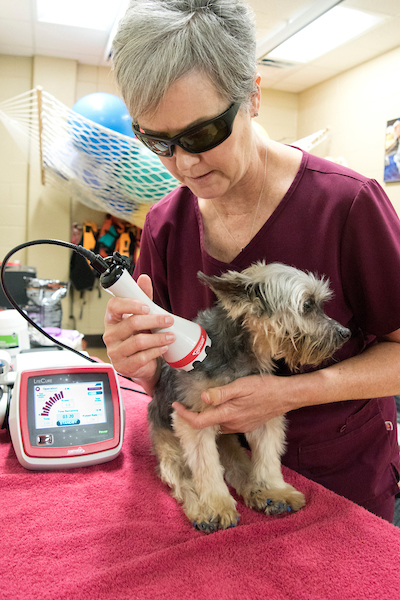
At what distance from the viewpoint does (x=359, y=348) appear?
1261mm

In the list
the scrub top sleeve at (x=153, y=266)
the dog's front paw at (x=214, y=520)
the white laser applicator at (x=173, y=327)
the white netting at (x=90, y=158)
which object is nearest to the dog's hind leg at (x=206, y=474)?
the dog's front paw at (x=214, y=520)

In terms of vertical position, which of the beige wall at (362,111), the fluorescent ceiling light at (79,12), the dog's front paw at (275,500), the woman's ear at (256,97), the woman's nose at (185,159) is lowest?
the dog's front paw at (275,500)

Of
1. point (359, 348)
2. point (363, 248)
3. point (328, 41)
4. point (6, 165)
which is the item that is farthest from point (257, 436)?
point (6, 165)

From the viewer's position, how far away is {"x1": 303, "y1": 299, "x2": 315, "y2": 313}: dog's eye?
110cm

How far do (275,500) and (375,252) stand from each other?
0.61m

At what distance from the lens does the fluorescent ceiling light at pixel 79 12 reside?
12.8 ft

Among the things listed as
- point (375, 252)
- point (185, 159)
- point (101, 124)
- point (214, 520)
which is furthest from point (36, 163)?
point (214, 520)

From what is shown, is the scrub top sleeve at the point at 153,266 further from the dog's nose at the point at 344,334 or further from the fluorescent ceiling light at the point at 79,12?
the fluorescent ceiling light at the point at 79,12

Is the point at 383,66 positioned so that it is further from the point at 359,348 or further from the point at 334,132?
the point at 359,348

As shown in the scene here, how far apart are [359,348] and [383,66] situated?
440 cm

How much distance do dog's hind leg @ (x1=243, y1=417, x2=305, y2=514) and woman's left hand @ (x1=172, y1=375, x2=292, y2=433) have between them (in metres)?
0.12

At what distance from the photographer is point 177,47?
2.77ft

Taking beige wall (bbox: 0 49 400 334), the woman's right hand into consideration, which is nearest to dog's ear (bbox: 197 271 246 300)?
the woman's right hand

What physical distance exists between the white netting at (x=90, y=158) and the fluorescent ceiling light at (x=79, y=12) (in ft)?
2.48
